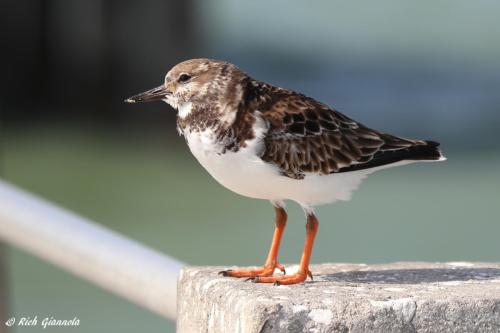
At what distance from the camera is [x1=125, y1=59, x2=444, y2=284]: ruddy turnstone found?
5.99 m

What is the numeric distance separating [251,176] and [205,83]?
584 millimetres

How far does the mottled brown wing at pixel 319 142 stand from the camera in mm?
6164

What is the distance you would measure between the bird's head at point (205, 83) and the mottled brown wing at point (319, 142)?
226 mm

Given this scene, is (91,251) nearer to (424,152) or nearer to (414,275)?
(414,275)

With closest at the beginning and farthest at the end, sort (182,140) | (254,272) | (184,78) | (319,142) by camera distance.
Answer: (254,272) < (184,78) < (319,142) < (182,140)

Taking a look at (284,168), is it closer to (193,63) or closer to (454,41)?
(193,63)

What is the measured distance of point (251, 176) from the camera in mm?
5961

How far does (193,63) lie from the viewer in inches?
245

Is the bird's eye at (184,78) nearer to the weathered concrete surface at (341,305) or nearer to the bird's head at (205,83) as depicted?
the bird's head at (205,83)

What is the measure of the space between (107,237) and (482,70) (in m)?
34.3

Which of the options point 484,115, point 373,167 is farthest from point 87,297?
point 484,115

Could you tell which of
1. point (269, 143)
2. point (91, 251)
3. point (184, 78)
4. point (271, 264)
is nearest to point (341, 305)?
point (271, 264)

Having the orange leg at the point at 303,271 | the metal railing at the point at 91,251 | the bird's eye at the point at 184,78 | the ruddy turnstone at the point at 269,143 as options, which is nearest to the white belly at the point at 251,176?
the ruddy turnstone at the point at 269,143

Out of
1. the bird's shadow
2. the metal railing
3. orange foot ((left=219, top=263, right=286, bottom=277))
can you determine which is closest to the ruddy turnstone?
orange foot ((left=219, top=263, right=286, bottom=277))
